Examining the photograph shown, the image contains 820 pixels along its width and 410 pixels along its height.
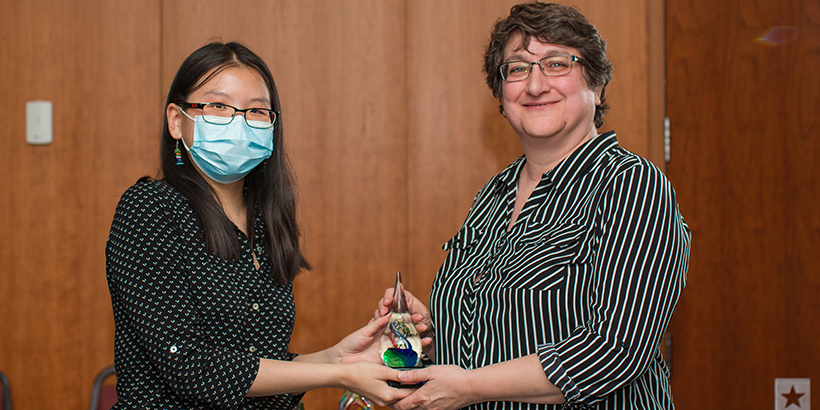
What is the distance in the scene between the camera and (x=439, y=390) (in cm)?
130

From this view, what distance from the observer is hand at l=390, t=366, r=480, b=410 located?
4.17 feet

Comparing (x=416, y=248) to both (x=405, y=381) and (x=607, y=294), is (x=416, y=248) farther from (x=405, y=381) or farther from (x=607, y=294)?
(x=607, y=294)

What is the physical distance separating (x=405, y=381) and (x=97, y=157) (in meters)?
1.74

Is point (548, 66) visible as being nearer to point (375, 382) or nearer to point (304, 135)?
point (375, 382)

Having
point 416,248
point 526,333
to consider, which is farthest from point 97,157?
point 526,333

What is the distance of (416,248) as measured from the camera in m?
2.37

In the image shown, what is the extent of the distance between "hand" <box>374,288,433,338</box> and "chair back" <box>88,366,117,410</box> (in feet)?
4.57

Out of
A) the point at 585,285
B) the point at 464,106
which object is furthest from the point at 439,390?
the point at 464,106

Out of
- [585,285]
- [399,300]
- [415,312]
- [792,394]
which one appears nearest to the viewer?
[585,285]

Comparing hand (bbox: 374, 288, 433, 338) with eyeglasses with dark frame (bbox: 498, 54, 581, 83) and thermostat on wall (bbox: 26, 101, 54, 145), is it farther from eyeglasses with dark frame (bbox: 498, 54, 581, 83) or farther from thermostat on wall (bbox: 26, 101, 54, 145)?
thermostat on wall (bbox: 26, 101, 54, 145)

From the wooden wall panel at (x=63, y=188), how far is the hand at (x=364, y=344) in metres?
1.29

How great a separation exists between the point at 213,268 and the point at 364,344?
1.61 feet

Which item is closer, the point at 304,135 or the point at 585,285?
the point at 585,285

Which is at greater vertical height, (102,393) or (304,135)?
(304,135)
